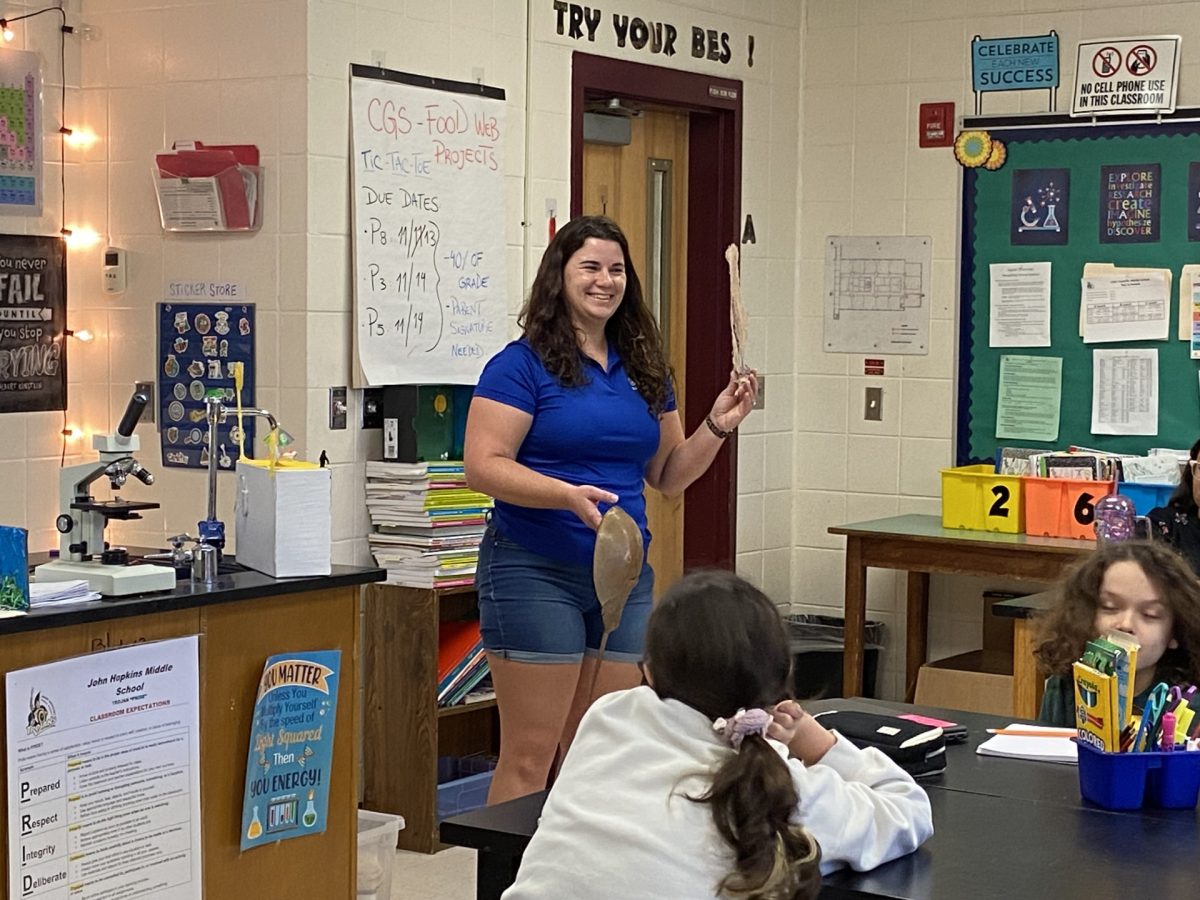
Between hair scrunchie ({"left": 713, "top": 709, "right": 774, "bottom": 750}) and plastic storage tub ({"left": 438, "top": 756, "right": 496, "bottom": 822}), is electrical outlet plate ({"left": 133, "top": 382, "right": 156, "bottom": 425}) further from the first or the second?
hair scrunchie ({"left": 713, "top": 709, "right": 774, "bottom": 750})

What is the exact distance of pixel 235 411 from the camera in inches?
141

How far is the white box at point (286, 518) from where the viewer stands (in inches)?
139

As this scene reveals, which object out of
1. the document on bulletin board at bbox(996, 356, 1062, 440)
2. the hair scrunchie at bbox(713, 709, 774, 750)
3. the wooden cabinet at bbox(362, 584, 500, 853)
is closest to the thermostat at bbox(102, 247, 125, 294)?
the wooden cabinet at bbox(362, 584, 500, 853)

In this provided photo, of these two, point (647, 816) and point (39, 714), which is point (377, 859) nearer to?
point (39, 714)

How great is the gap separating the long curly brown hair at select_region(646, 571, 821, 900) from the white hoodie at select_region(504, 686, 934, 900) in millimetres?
20

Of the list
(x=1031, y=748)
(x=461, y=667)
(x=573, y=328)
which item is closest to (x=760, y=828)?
(x=1031, y=748)

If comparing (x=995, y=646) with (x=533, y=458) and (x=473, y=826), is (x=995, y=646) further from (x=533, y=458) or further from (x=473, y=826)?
(x=473, y=826)

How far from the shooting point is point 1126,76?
5551mm

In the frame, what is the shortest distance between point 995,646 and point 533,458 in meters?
2.62

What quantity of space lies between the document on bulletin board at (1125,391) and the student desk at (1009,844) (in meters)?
3.15

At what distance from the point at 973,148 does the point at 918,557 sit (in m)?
1.39

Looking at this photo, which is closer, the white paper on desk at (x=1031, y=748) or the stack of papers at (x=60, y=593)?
the white paper on desk at (x=1031, y=748)

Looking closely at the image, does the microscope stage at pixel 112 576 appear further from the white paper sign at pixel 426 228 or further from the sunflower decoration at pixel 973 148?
the sunflower decoration at pixel 973 148

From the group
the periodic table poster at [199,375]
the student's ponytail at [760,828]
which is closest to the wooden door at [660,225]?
the periodic table poster at [199,375]
